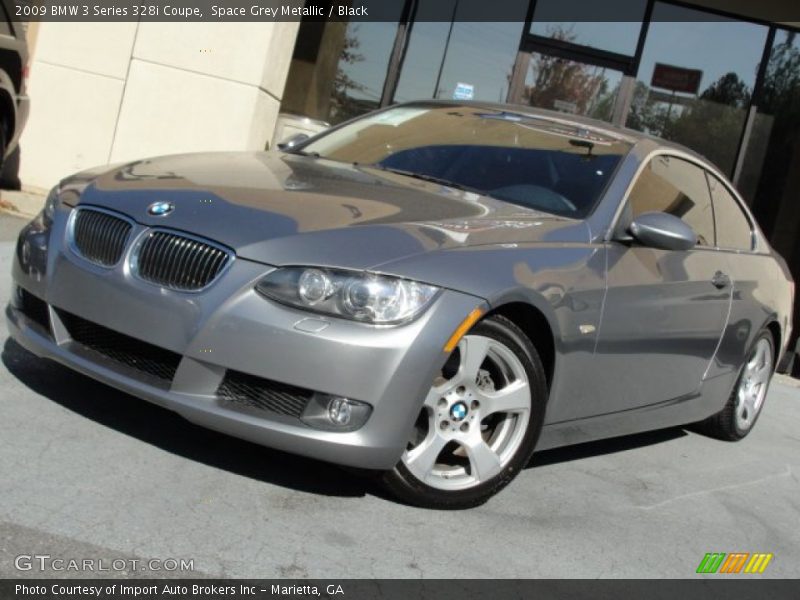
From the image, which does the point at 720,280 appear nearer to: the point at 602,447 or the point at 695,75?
the point at 602,447

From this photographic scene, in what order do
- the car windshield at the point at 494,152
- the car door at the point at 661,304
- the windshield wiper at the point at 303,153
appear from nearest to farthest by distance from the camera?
the car door at the point at 661,304, the car windshield at the point at 494,152, the windshield wiper at the point at 303,153

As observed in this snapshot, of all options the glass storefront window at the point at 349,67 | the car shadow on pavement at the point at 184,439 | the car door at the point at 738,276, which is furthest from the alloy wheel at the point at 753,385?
the glass storefront window at the point at 349,67

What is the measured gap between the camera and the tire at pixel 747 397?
19.6 ft

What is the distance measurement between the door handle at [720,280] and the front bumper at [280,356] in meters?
2.01

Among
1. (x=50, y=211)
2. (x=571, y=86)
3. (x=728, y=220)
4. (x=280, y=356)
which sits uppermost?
(x=571, y=86)

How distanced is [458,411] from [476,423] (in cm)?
11

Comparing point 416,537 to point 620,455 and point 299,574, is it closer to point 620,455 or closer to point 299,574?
point 299,574

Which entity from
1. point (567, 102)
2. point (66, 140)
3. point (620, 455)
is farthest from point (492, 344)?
point (567, 102)

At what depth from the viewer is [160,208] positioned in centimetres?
366

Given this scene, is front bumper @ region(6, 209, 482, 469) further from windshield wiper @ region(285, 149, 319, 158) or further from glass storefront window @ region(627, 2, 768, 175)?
glass storefront window @ region(627, 2, 768, 175)

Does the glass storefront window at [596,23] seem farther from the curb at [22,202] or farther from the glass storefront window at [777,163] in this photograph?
the curb at [22,202]

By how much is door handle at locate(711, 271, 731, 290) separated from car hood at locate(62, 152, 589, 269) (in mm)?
1180

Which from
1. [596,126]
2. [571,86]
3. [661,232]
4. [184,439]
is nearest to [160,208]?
[184,439]

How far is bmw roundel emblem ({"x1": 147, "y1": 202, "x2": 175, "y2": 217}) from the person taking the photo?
363cm
